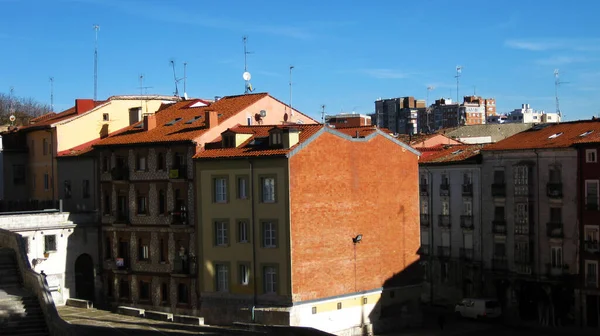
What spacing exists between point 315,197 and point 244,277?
6.96 meters

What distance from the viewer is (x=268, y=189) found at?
5638cm

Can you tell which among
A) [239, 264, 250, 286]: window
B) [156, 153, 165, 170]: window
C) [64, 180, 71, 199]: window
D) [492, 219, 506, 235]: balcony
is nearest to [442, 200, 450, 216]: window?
[492, 219, 506, 235]: balcony

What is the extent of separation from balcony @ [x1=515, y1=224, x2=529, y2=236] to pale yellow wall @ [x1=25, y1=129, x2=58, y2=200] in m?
36.7

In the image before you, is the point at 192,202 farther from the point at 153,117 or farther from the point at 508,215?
the point at 508,215

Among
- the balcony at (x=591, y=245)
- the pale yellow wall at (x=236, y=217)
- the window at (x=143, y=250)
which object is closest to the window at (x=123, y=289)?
the window at (x=143, y=250)

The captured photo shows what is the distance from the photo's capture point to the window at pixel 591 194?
61938mm

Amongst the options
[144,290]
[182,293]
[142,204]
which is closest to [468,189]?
[182,293]

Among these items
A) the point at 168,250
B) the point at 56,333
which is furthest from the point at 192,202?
the point at 56,333

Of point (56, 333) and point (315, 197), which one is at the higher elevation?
point (315, 197)

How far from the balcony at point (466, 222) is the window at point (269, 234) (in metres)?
22.8

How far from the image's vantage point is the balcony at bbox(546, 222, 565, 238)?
6438 centimetres

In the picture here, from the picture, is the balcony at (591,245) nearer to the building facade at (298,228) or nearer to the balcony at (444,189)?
the building facade at (298,228)

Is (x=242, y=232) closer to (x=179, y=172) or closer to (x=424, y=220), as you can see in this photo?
(x=179, y=172)

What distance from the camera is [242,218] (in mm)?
57281
